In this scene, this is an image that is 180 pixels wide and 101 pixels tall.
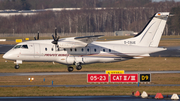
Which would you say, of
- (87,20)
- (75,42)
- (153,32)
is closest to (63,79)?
(75,42)

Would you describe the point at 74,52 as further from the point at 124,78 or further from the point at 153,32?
the point at 153,32

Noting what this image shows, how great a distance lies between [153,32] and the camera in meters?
39.5

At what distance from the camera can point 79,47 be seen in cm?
3878

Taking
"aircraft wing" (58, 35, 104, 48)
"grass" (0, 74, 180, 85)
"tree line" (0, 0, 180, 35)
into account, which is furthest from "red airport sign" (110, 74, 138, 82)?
"tree line" (0, 0, 180, 35)

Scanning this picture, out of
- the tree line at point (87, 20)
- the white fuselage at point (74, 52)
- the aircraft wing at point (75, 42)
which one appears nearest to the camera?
the aircraft wing at point (75, 42)

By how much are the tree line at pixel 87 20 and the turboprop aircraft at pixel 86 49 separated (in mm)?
103031

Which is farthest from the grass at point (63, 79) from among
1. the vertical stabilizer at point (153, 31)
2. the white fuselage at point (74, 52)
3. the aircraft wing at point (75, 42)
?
the vertical stabilizer at point (153, 31)

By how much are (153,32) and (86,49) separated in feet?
30.7

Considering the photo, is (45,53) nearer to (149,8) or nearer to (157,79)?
A: (157,79)

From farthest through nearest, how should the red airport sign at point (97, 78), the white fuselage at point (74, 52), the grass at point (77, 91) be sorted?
1. the white fuselage at point (74, 52)
2. the red airport sign at point (97, 78)
3. the grass at point (77, 91)

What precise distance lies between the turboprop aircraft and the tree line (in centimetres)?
10303

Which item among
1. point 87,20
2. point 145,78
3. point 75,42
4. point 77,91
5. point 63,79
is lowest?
point 77,91

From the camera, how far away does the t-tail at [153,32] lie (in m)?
39.2

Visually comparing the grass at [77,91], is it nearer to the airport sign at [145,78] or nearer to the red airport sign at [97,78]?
the airport sign at [145,78]
